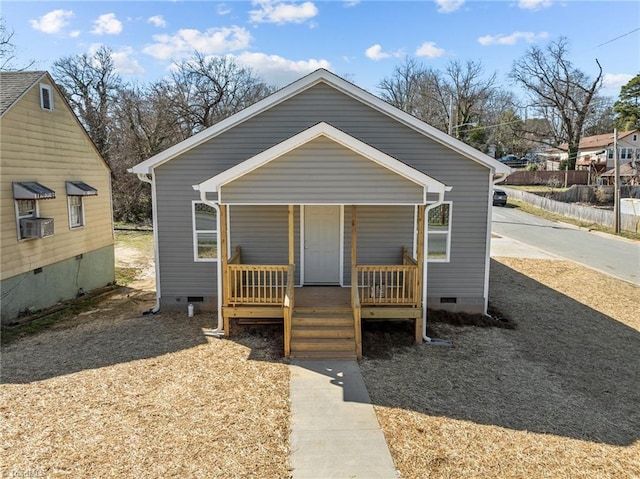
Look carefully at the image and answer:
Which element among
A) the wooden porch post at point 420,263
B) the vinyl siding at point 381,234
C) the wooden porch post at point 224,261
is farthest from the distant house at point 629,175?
the wooden porch post at point 224,261

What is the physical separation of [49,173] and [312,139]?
8.22 m

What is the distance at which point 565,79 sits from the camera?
55.8m

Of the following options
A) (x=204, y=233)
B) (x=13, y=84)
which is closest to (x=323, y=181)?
(x=204, y=233)

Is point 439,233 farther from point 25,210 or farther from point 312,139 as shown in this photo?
point 25,210

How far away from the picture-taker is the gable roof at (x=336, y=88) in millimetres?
10320

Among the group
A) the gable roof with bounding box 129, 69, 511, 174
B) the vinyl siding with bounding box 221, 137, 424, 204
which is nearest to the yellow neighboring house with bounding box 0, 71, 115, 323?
the gable roof with bounding box 129, 69, 511, 174

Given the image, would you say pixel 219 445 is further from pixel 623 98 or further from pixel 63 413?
pixel 623 98

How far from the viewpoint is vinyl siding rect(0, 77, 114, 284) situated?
406 inches

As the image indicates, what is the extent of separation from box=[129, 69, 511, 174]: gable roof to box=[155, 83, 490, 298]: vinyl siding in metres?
0.13

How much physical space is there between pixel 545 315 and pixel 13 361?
12337 millimetres

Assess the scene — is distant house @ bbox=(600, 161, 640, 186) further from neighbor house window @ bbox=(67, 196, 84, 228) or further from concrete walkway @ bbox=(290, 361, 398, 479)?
neighbor house window @ bbox=(67, 196, 84, 228)

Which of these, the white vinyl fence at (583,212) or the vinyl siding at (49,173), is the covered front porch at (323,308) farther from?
the white vinyl fence at (583,212)

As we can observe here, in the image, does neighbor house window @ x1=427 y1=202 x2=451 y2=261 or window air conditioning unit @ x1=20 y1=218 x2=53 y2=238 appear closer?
window air conditioning unit @ x1=20 y1=218 x2=53 y2=238

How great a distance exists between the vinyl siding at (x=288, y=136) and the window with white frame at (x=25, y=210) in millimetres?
3423
